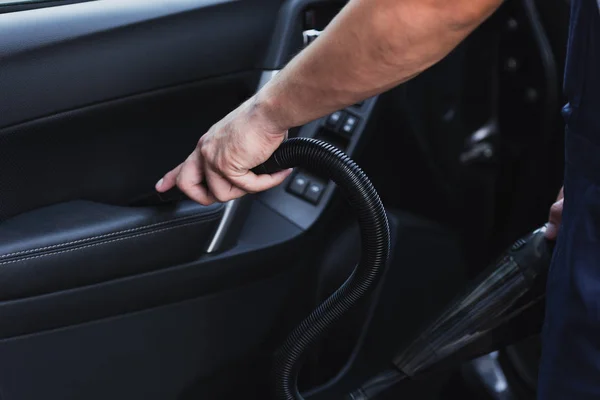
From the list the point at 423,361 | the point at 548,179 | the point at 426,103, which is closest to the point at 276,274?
the point at 423,361

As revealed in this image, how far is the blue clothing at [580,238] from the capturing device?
0.81m

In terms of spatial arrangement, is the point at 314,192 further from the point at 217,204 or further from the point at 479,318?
the point at 479,318

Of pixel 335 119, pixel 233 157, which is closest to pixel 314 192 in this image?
pixel 335 119

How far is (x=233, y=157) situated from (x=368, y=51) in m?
0.24

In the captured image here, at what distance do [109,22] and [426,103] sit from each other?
0.59m

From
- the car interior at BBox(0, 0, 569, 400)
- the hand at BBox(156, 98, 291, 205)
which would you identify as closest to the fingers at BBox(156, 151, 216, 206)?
the hand at BBox(156, 98, 291, 205)

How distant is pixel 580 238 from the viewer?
84cm

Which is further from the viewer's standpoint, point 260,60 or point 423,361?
point 260,60

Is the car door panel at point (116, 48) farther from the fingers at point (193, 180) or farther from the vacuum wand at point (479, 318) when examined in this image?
the vacuum wand at point (479, 318)

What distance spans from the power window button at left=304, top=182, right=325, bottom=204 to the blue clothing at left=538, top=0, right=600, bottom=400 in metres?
0.63

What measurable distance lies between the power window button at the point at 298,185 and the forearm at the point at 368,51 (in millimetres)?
599

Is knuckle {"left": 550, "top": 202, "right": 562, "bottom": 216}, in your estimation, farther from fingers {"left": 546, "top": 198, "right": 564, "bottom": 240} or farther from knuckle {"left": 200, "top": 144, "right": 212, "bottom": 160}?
knuckle {"left": 200, "top": 144, "right": 212, "bottom": 160}

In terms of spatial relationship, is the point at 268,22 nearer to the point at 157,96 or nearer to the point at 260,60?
the point at 260,60

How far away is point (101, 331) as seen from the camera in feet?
4.54
